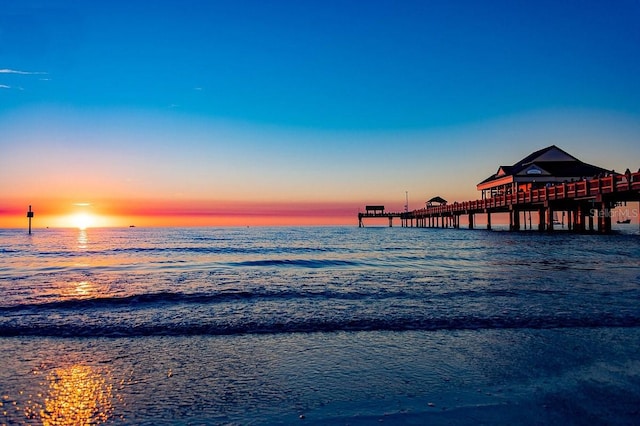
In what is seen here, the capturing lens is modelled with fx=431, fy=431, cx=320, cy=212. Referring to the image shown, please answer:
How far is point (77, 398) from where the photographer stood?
3.93 m

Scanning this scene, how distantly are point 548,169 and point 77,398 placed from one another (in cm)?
6101

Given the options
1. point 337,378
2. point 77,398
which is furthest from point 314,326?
point 77,398

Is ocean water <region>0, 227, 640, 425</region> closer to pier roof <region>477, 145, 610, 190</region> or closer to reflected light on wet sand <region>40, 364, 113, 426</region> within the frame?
reflected light on wet sand <region>40, 364, 113, 426</region>

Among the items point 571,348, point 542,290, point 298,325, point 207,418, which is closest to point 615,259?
point 542,290

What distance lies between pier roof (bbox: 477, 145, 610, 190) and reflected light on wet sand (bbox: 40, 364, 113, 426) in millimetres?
57745

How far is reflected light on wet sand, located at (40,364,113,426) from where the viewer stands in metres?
3.49

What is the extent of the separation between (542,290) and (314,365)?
7665 mm

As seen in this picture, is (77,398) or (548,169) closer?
(77,398)

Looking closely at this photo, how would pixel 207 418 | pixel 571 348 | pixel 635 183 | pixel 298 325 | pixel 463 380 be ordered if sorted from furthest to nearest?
pixel 635 183 → pixel 298 325 → pixel 571 348 → pixel 463 380 → pixel 207 418

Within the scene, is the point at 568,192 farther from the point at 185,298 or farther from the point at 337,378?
the point at 337,378

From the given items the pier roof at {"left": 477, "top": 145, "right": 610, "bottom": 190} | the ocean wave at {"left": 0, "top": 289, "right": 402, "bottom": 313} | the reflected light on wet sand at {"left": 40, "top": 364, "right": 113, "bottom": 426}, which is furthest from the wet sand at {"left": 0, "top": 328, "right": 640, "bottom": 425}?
the pier roof at {"left": 477, "top": 145, "right": 610, "bottom": 190}

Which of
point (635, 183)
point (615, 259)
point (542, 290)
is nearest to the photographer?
point (542, 290)

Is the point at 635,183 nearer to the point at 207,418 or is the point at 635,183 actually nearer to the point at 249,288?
the point at 249,288

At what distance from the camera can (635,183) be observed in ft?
97.8
